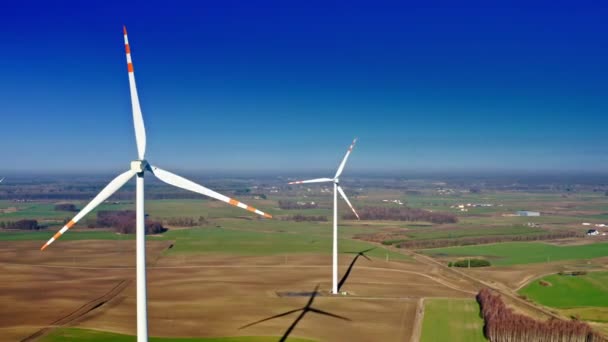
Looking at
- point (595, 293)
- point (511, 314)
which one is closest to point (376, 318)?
point (511, 314)

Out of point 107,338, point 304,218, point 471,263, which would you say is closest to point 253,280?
point 107,338

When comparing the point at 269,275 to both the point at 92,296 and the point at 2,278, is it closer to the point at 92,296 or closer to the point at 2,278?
the point at 92,296

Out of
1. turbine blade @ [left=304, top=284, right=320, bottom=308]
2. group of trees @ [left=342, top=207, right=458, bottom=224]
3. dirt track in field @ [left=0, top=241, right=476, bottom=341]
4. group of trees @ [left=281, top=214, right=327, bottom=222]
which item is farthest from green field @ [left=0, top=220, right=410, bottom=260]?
group of trees @ [left=342, top=207, right=458, bottom=224]

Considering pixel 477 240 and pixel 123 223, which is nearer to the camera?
pixel 477 240

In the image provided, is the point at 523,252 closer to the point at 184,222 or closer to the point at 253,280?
the point at 253,280

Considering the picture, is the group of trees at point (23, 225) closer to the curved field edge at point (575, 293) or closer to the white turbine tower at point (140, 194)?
the curved field edge at point (575, 293)

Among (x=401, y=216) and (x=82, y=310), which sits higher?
(x=401, y=216)

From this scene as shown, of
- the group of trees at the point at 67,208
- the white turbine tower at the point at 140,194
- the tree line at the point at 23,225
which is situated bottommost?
the tree line at the point at 23,225

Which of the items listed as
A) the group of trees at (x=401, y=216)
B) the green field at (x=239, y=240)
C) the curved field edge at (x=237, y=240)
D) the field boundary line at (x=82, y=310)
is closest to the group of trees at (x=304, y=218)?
the group of trees at (x=401, y=216)
